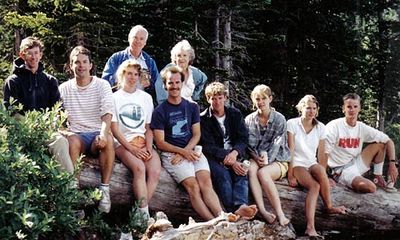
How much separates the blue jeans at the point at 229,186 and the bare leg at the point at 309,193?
910 mm

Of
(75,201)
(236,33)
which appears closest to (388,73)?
(236,33)

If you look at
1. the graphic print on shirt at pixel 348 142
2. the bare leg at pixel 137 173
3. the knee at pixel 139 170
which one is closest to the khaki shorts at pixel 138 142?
the bare leg at pixel 137 173

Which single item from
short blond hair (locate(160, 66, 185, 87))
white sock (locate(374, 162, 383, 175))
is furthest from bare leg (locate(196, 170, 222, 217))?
white sock (locate(374, 162, 383, 175))

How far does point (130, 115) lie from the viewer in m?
6.32

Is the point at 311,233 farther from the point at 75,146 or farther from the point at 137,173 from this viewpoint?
the point at 75,146

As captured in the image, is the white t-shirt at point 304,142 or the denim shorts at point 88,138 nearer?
the denim shorts at point 88,138

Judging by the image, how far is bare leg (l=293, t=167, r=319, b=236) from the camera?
22.7ft

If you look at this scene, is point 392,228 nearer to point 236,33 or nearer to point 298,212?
point 298,212

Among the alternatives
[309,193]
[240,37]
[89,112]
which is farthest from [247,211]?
[240,37]

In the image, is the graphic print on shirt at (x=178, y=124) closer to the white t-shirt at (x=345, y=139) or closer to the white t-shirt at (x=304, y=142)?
the white t-shirt at (x=304, y=142)

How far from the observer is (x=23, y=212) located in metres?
4.48

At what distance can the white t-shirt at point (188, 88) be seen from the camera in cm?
699

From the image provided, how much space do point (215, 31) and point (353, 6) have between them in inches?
291

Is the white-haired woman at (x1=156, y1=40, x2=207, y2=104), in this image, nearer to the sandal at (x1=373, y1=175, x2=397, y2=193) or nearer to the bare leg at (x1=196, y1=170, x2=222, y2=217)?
the bare leg at (x1=196, y1=170, x2=222, y2=217)
